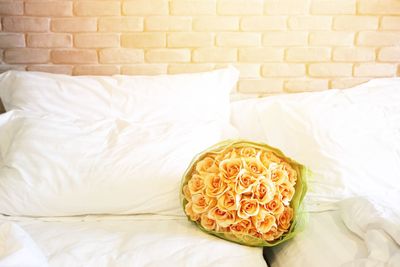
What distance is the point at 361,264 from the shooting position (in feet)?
2.72

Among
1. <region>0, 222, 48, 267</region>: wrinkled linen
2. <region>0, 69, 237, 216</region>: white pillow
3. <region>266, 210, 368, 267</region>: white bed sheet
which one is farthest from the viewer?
<region>0, 69, 237, 216</region>: white pillow

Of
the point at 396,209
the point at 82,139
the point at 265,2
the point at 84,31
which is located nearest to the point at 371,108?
the point at 396,209

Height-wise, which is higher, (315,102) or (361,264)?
(315,102)

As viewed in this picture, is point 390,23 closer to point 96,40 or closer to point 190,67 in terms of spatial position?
point 190,67

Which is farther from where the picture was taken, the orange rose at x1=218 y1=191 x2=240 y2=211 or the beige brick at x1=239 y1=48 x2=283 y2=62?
the beige brick at x1=239 y1=48 x2=283 y2=62

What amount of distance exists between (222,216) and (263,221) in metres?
0.11

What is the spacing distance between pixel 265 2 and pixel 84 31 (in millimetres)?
782

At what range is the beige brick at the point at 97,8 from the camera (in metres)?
1.58

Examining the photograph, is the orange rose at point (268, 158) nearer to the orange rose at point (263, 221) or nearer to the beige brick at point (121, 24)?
the orange rose at point (263, 221)

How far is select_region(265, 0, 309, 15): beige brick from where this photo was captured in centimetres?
158

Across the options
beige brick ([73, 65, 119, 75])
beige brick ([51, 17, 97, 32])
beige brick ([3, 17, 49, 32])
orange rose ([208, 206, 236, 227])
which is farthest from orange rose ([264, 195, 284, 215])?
beige brick ([3, 17, 49, 32])

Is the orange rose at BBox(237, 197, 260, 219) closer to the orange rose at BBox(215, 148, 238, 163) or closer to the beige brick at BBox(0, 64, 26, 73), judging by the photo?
the orange rose at BBox(215, 148, 238, 163)

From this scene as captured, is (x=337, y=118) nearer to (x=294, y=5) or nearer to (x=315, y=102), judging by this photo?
(x=315, y=102)

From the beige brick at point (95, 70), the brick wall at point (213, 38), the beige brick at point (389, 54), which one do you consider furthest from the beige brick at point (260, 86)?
the beige brick at point (95, 70)
